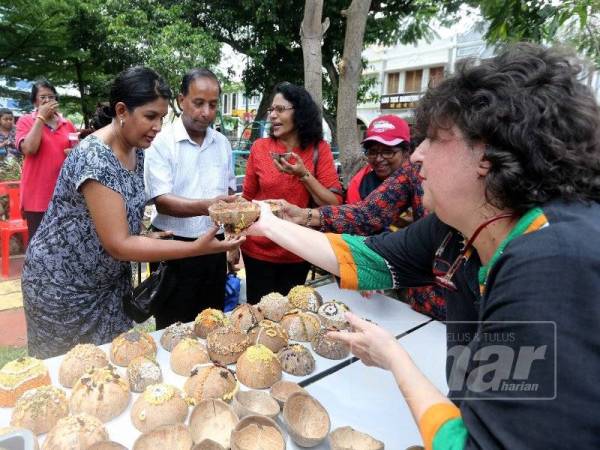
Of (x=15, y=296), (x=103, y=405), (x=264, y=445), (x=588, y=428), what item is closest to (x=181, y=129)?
(x=103, y=405)

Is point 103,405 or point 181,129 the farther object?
point 181,129

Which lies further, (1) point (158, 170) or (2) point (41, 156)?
(2) point (41, 156)

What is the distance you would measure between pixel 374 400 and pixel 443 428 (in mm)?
761

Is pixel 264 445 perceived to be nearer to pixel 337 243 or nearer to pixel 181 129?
pixel 337 243

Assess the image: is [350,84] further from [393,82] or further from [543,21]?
[393,82]

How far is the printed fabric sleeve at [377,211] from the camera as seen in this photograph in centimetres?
240

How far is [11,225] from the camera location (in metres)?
5.00

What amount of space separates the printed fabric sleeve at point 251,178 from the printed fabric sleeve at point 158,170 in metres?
0.61

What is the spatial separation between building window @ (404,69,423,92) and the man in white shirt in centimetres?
2214

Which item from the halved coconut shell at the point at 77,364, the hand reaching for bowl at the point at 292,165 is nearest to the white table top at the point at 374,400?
the halved coconut shell at the point at 77,364

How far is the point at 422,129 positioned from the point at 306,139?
1908mm

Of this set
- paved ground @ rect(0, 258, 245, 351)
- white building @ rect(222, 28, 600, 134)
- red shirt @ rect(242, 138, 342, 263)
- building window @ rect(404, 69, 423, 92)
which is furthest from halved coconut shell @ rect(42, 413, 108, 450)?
building window @ rect(404, 69, 423, 92)

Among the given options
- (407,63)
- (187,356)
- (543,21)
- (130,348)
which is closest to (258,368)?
(187,356)

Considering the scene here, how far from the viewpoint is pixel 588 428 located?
0.77m
